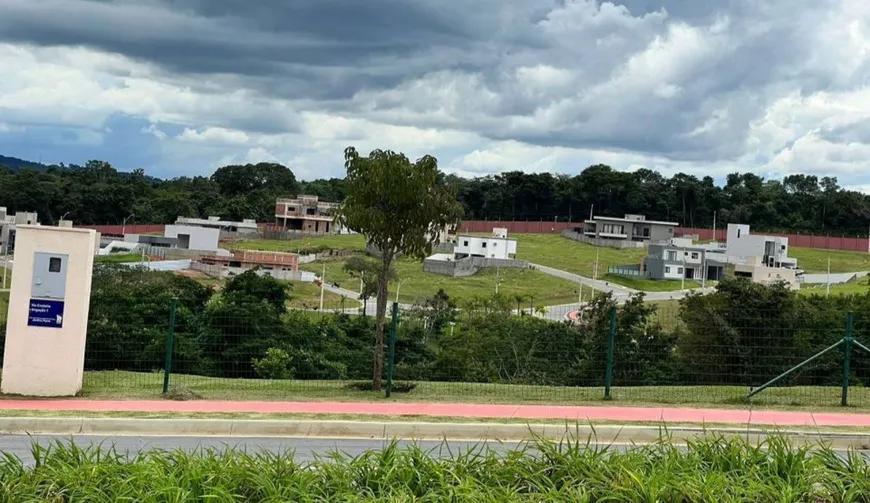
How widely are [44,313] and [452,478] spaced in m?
10.1

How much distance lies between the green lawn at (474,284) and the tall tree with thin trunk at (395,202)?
165 feet

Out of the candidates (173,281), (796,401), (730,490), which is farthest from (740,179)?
(730,490)

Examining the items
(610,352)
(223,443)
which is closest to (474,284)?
(610,352)

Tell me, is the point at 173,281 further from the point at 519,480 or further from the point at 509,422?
the point at 519,480

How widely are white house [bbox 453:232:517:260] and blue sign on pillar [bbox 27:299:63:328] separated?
81705 millimetres

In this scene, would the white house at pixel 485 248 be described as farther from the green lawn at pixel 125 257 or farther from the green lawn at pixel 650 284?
the green lawn at pixel 125 257

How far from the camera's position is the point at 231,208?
137 m

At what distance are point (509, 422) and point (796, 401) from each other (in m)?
5.69

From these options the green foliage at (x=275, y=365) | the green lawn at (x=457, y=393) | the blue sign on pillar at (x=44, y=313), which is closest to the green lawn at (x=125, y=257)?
the green foliage at (x=275, y=365)

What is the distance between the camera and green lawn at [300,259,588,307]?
71.2m

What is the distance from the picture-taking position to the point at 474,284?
80.3m

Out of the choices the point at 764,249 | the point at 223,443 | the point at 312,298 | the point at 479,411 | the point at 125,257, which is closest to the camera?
the point at 223,443

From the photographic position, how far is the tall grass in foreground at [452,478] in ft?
19.6

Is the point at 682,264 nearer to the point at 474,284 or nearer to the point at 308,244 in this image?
the point at 474,284
